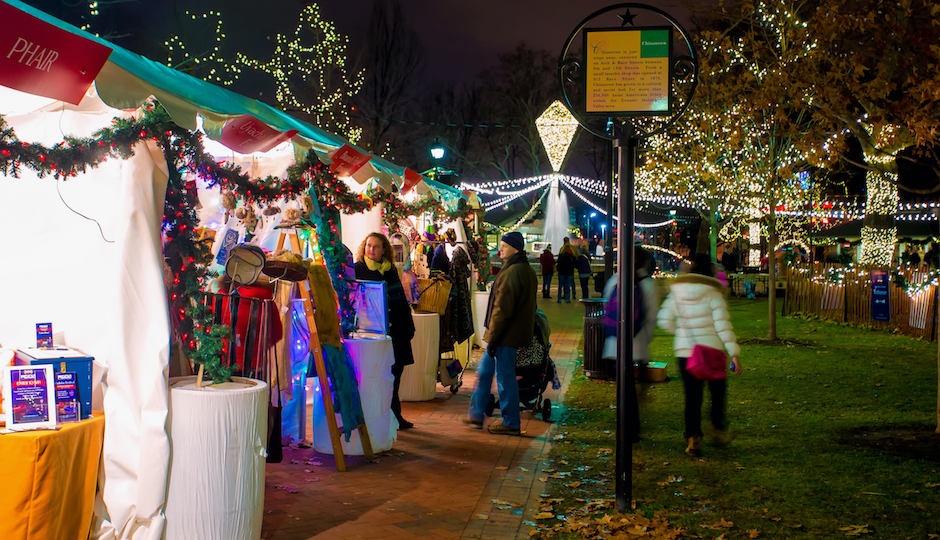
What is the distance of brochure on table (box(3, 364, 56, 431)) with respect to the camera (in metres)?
3.76

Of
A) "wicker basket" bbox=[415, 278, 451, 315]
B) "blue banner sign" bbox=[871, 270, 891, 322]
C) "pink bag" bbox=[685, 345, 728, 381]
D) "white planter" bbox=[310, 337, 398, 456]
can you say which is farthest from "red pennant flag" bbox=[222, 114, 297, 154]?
"blue banner sign" bbox=[871, 270, 891, 322]

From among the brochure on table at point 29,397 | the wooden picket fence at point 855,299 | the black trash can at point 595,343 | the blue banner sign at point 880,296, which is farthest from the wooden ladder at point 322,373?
the blue banner sign at point 880,296

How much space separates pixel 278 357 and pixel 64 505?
2300 mm

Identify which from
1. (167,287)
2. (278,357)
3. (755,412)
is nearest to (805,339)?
(755,412)

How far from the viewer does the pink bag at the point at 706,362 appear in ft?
22.4

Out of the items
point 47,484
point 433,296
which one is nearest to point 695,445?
point 433,296

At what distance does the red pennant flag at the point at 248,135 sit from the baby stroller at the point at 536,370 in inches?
150

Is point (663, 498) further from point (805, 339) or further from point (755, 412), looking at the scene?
point (805, 339)

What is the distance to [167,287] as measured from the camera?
15.3ft

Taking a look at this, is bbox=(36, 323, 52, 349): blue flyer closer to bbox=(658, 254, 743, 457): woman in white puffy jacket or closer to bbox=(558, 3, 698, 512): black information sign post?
bbox=(558, 3, 698, 512): black information sign post

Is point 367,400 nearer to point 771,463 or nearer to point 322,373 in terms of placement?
point 322,373

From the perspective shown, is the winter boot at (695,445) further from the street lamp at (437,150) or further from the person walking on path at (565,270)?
the person walking on path at (565,270)

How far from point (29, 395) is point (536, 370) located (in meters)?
5.54

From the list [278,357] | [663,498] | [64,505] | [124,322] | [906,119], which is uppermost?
[906,119]
